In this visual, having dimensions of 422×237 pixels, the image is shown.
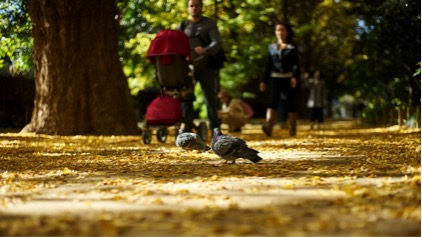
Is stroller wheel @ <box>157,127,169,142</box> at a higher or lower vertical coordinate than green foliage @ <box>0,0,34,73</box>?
lower

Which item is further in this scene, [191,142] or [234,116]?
[234,116]

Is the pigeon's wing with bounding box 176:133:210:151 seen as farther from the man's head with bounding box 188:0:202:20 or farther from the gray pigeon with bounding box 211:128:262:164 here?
the man's head with bounding box 188:0:202:20

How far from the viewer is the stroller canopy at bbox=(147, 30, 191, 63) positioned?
1080cm

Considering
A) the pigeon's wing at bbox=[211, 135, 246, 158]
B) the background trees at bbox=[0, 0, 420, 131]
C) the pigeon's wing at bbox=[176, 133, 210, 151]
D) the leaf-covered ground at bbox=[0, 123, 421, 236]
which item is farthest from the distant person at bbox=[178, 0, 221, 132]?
the pigeon's wing at bbox=[211, 135, 246, 158]

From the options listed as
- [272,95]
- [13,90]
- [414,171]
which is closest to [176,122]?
[272,95]

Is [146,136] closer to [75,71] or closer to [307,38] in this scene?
[75,71]

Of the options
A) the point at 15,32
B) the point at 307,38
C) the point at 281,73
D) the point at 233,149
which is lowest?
Result: the point at 233,149

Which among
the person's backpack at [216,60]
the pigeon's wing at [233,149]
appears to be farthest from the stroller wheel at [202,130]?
the pigeon's wing at [233,149]

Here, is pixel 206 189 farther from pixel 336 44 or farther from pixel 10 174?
pixel 336 44

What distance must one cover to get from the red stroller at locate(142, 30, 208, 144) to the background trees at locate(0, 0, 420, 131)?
433cm

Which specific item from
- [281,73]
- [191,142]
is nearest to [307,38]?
[281,73]

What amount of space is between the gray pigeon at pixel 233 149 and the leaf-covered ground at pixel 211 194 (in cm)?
11

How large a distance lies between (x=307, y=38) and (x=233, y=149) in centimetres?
2682

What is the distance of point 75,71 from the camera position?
45.8 feet
